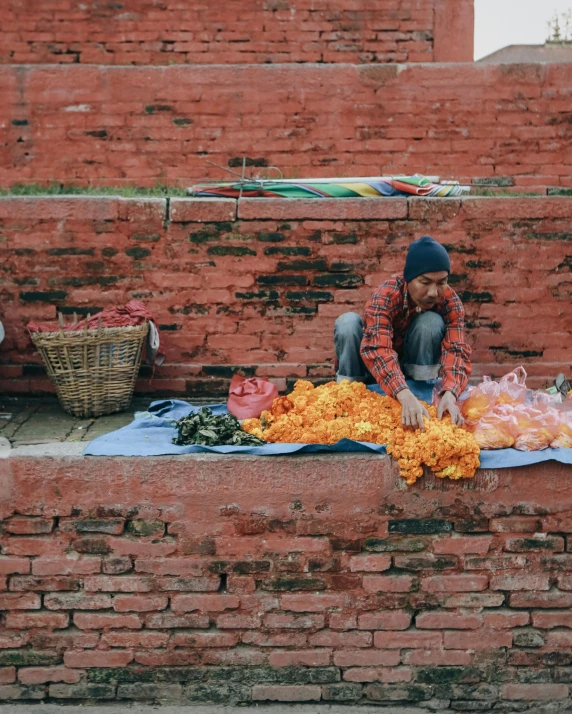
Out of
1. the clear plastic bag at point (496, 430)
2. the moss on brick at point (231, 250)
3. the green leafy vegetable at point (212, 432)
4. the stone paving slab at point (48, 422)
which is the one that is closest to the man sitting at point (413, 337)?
the clear plastic bag at point (496, 430)

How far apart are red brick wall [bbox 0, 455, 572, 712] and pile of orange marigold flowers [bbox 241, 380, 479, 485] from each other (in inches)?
4.5

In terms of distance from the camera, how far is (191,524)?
331 cm

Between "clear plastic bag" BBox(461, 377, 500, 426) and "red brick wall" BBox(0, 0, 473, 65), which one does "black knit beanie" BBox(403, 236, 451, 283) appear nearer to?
"clear plastic bag" BBox(461, 377, 500, 426)

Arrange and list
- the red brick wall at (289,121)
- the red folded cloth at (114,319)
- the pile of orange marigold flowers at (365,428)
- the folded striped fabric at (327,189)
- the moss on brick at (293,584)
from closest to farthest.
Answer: the pile of orange marigold flowers at (365,428) → the moss on brick at (293,584) → the red folded cloth at (114,319) → the folded striped fabric at (327,189) → the red brick wall at (289,121)

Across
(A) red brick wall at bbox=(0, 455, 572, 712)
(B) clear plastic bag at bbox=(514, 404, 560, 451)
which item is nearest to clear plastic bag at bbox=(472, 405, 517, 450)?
(B) clear plastic bag at bbox=(514, 404, 560, 451)

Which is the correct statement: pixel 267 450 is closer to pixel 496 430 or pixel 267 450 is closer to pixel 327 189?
pixel 496 430

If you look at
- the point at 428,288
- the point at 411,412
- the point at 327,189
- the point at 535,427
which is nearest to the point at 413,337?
the point at 428,288

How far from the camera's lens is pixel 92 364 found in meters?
4.07

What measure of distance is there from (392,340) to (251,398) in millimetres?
767

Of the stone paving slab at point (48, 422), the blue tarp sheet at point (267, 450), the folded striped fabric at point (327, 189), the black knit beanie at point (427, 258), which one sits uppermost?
the folded striped fabric at point (327, 189)

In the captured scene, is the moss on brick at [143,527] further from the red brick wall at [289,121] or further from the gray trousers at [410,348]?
the red brick wall at [289,121]

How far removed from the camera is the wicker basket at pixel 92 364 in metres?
3.98

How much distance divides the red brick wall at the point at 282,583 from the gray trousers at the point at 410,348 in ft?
2.45

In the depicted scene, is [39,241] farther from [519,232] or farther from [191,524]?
[519,232]
